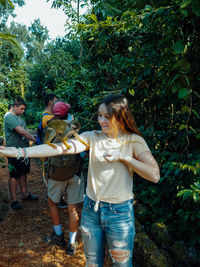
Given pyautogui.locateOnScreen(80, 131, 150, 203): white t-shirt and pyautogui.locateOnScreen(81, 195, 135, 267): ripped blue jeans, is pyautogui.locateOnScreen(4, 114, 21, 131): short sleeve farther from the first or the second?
pyautogui.locateOnScreen(81, 195, 135, 267): ripped blue jeans

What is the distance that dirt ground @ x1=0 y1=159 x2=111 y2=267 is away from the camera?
2.50 meters

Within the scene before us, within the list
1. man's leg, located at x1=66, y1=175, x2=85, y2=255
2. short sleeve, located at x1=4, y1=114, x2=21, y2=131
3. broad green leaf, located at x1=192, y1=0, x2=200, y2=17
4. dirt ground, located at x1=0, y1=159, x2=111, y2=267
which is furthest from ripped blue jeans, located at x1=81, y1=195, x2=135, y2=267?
short sleeve, located at x1=4, y1=114, x2=21, y2=131

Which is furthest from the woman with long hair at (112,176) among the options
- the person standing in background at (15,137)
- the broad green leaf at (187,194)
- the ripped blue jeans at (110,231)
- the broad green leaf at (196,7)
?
the person standing in background at (15,137)

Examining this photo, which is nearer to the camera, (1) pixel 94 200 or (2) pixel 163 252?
(1) pixel 94 200

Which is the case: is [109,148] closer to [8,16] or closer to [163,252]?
[163,252]

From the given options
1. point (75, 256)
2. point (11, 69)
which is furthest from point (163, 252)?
point (11, 69)

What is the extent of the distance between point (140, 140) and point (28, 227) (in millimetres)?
2524

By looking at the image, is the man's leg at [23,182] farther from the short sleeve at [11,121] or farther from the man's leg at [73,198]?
the man's leg at [73,198]

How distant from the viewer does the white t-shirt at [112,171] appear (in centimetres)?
150

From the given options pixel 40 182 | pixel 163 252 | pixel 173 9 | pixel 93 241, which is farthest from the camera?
pixel 40 182

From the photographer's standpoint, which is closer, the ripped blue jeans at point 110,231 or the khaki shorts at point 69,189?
the ripped blue jeans at point 110,231

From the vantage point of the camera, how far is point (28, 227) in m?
3.20

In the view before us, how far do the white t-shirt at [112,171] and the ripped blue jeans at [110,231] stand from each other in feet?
0.20

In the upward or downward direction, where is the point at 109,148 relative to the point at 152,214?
upward
